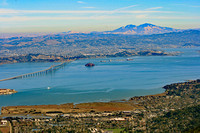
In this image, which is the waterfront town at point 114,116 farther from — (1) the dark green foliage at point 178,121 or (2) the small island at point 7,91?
(2) the small island at point 7,91

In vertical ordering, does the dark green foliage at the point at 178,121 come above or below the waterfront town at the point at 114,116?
above

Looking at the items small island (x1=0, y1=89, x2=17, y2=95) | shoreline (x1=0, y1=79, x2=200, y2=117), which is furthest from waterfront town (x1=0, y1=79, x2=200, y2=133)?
small island (x1=0, y1=89, x2=17, y2=95)

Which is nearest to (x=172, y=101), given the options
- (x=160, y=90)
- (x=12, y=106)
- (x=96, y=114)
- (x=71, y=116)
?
(x=160, y=90)

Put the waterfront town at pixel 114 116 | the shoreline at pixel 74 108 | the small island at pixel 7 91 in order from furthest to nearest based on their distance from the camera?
the small island at pixel 7 91 < the shoreline at pixel 74 108 < the waterfront town at pixel 114 116

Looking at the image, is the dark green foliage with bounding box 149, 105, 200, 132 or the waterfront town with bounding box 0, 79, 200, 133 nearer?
the dark green foliage with bounding box 149, 105, 200, 132

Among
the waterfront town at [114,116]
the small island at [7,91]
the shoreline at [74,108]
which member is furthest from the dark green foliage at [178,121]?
the small island at [7,91]

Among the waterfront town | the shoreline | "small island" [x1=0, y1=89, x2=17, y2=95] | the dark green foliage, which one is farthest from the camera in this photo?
"small island" [x1=0, y1=89, x2=17, y2=95]

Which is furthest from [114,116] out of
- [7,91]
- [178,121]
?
[7,91]

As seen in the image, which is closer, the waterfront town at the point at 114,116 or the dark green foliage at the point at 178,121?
the dark green foliage at the point at 178,121

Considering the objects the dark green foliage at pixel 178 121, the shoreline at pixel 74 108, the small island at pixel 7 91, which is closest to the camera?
the dark green foliage at pixel 178 121

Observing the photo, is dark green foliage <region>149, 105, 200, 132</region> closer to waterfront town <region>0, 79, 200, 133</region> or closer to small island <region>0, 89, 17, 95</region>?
waterfront town <region>0, 79, 200, 133</region>

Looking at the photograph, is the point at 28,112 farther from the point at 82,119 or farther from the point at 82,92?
the point at 82,92
